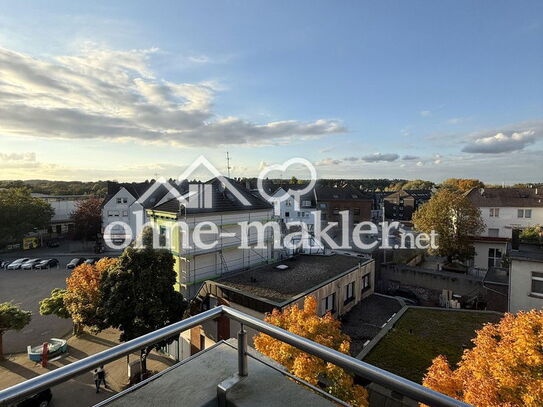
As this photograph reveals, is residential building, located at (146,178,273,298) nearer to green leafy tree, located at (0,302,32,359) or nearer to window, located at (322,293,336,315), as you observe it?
green leafy tree, located at (0,302,32,359)

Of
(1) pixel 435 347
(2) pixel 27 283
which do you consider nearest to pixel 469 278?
(1) pixel 435 347

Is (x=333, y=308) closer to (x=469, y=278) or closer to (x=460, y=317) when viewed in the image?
(x=460, y=317)

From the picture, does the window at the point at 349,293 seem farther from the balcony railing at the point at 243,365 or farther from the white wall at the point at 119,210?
the white wall at the point at 119,210

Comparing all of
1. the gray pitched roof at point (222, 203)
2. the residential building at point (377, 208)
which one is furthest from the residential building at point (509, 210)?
the gray pitched roof at point (222, 203)

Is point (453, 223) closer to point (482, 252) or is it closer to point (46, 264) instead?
point (482, 252)

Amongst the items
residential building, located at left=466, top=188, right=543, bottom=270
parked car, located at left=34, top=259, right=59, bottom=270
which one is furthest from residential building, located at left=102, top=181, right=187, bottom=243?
residential building, located at left=466, top=188, right=543, bottom=270
